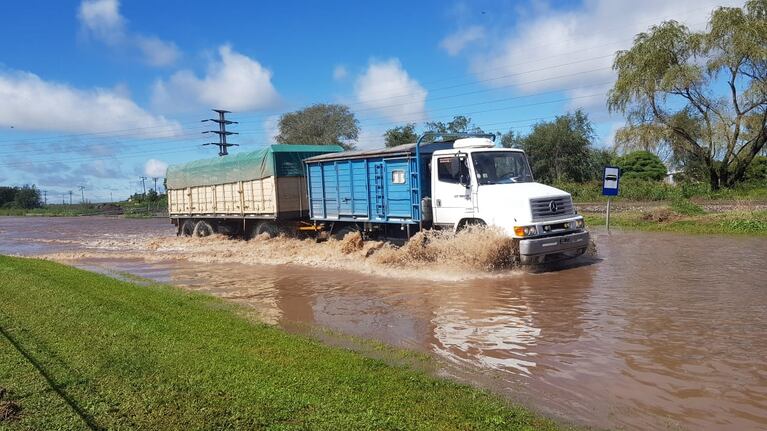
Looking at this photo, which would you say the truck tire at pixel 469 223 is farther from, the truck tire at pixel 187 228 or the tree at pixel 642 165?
the tree at pixel 642 165

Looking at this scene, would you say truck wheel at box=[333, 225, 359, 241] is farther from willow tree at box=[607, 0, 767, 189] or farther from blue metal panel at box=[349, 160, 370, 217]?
willow tree at box=[607, 0, 767, 189]

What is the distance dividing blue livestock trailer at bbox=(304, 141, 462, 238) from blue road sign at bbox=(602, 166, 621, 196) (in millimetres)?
7097

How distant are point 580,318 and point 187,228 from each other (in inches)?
756

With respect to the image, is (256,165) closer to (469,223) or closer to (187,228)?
(187,228)

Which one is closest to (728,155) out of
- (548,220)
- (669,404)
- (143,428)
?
(548,220)

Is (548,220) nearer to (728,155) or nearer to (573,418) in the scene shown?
(573,418)

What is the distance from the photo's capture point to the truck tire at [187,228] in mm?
23369

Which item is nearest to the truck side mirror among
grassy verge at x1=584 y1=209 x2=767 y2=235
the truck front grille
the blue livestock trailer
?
the blue livestock trailer

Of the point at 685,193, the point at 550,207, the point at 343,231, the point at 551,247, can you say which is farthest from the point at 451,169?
the point at 685,193

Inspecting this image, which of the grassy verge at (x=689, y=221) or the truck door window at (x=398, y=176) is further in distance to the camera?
the grassy verge at (x=689, y=221)

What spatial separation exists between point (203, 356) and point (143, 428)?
5.34 feet

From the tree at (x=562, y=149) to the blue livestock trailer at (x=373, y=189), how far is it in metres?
35.1

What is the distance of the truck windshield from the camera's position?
12023 millimetres

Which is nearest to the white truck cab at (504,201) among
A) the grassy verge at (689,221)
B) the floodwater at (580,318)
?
the floodwater at (580,318)
